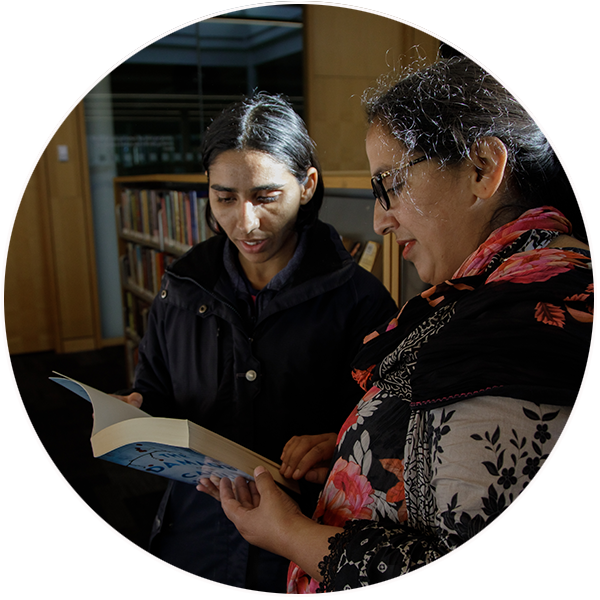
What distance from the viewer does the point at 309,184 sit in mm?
556

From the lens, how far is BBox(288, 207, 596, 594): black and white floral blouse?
355 millimetres

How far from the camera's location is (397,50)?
1.73 feet

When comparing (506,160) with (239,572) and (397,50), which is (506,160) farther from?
(239,572)

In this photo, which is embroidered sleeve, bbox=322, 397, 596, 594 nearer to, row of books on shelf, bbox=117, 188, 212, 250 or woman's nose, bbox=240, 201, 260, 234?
woman's nose, bbox=240, 201, 260, 234

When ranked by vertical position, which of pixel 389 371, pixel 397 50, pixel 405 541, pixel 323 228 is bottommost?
pixel 405 541

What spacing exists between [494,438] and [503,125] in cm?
24

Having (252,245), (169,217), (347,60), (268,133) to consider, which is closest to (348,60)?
(347,60)

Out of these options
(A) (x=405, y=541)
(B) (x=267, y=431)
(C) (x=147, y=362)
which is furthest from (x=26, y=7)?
(A) (x=405, y=541)

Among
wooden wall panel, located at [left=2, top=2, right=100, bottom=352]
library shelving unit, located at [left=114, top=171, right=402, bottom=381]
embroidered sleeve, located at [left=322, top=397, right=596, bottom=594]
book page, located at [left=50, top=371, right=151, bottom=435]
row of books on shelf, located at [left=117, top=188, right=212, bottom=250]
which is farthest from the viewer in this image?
wooden wall panel, located at [left=2, top=2, right=100, bottom=352]

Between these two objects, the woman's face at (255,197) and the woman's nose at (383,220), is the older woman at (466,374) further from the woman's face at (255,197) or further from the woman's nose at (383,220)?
the woman's face at (255,197)

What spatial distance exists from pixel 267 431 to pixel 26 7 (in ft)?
10.8

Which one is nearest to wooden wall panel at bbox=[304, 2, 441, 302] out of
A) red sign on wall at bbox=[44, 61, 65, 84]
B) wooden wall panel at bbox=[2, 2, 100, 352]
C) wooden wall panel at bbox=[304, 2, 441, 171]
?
wooden wall panel at bbox=[304, 2, 441, 171]

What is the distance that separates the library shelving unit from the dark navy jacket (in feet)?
0.09

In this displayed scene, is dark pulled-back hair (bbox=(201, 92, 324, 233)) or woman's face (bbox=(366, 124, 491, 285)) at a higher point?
dark pulled-back hair (bbox=(201, 92, 324, 233))
